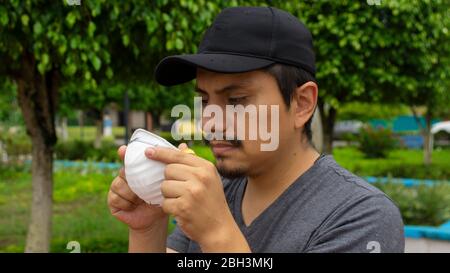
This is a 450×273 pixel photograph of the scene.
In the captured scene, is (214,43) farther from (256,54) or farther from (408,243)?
(408,243)

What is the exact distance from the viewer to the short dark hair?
64.1 inches

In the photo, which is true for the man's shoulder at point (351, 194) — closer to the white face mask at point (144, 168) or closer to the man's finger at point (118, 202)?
the white face mask at point (144, 168)

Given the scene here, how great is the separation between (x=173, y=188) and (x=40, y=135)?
17.3ft

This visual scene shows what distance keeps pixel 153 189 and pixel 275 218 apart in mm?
422

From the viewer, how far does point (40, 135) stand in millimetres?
6266

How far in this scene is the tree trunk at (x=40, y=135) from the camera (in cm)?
606

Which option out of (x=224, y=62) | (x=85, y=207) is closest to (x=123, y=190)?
(x=224, y=62)

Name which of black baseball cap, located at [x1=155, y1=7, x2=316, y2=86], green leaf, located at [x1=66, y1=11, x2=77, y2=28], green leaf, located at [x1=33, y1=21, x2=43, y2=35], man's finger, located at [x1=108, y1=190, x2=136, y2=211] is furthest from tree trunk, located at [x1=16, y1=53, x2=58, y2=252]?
black baseball cap, located at [x1=155, y1=7, x2=316, y2=86]

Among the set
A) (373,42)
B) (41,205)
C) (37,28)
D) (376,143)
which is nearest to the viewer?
(37,28)

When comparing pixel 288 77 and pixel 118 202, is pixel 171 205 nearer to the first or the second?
pixel 118 202

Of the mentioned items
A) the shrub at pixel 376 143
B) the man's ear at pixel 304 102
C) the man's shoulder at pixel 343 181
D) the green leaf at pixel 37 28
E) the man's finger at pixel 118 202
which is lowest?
the shrub at pixel 376 143

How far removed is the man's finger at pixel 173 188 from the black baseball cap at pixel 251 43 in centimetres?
37

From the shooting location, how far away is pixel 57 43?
4254 mm

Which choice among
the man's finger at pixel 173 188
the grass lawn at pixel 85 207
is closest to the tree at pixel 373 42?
the grass lawn at pixel 85 207
